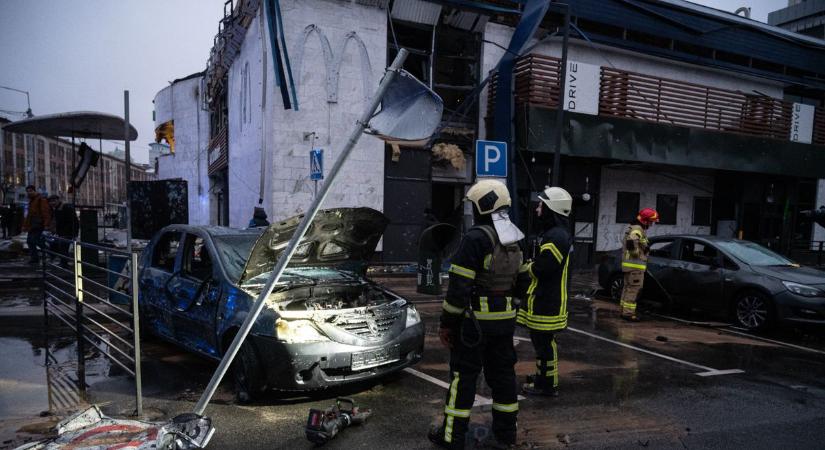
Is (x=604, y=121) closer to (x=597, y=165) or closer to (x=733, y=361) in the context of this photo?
(x=597, y=165)

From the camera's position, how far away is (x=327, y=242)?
15.3 ft

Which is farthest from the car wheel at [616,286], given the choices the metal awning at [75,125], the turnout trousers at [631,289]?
the metal awning at [75,125]

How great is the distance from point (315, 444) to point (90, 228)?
8.62 meters

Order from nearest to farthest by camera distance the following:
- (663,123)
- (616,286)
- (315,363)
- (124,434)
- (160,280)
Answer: (124,434), (315,363), (160,280), (616,286), (663,123)

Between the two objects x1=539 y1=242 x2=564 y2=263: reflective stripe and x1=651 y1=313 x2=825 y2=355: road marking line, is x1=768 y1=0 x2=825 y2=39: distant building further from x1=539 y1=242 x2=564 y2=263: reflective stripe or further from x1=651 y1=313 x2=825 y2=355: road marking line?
x1=539 y1=242 x2=564 y2=263: reflective stripe

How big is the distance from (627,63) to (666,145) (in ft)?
11.6

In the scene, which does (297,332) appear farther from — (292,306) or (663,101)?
(663,101)

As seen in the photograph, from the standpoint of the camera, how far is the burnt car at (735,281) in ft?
22.6

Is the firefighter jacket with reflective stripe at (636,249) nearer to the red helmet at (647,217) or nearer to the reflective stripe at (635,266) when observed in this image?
the reflective stripe at (635,266)

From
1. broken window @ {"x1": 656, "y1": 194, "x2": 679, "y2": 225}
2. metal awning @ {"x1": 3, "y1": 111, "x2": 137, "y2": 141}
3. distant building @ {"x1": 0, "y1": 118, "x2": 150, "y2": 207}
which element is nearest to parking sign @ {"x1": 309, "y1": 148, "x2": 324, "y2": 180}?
metal awning @ {"x1": 3, "y1": 111, "x2": 137, "y2": 141}

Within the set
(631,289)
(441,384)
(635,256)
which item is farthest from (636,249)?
(441,384)

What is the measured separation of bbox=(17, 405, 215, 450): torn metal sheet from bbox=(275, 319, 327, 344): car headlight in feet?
2.87

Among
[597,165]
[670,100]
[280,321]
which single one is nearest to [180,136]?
[597,165]

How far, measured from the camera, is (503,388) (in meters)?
3.38
